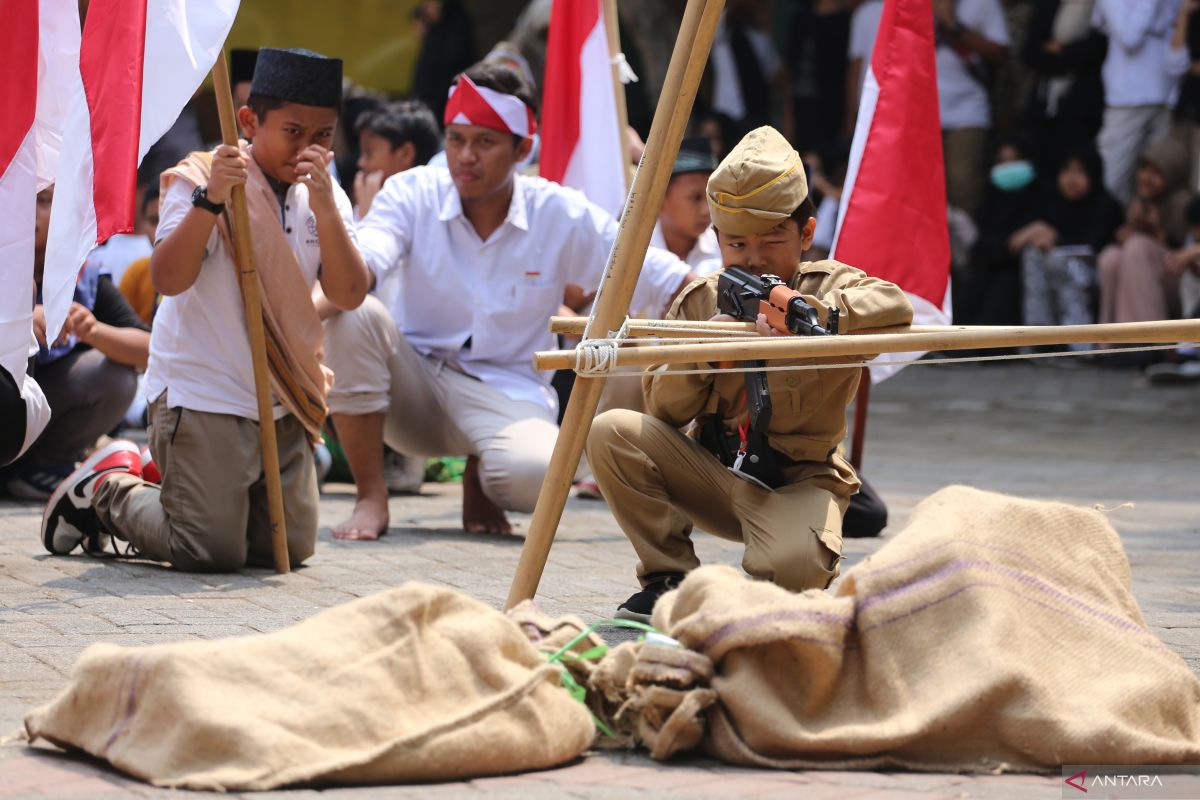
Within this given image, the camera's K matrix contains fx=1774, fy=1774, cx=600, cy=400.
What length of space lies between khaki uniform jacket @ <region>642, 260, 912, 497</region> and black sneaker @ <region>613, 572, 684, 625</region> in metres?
0.41

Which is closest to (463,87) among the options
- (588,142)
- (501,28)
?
(588,142)

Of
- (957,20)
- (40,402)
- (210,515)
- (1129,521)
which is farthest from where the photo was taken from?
(957,20)

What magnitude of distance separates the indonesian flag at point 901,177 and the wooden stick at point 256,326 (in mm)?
2069

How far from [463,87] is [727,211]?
7.03 feet

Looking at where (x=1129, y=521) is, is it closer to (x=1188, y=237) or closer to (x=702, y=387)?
(x=702, y=387)

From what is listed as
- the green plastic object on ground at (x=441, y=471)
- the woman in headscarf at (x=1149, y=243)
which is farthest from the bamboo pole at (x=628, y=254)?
the woman in headscarf at (x=1149, y=243)

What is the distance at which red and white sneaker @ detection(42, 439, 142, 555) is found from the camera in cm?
557

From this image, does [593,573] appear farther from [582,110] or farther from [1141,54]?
[1141,54]

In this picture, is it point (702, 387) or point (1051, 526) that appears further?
point (702, 387)

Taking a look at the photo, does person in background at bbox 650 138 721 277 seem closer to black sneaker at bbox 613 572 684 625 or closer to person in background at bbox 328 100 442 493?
person in background at bbox 328 100 442 493

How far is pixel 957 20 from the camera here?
13.1 m

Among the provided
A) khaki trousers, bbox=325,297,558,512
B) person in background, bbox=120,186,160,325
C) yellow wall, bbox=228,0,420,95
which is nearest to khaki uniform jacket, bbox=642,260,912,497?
khaki trousers, bbox=325,297,558,512

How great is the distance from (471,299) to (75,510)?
66.3 inches

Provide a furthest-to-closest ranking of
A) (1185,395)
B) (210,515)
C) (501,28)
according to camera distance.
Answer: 1. (501,28)
2. (1185,395)
3. (210,515)
